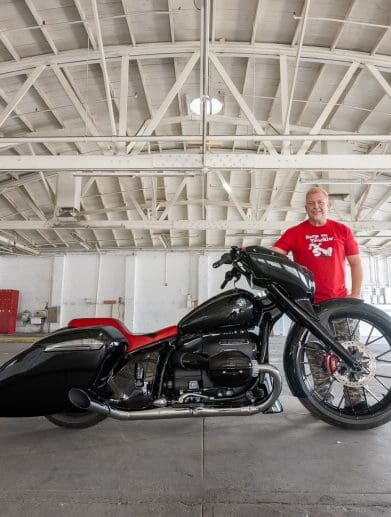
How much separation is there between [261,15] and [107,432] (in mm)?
5880

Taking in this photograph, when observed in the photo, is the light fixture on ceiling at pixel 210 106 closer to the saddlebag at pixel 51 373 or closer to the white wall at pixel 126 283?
the saddlebag at pixel 51 373

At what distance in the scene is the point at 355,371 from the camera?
1906 mm

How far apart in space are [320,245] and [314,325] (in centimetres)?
68

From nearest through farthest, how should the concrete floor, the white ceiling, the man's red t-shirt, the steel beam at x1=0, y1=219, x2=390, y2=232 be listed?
the concrete floor
the man's red t-shirt
the white ceiling
the steel beam at x1=0, y1=219, x2=390, y2=232

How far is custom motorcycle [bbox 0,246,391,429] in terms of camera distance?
5.75ft

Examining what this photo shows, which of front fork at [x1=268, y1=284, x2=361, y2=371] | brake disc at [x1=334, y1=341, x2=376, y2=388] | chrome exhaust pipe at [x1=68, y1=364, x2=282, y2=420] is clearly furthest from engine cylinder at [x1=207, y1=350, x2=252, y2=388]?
brake disc at [x1=334, y1=341, x2=376, y2=388]

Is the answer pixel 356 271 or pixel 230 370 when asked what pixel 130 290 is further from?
pixel 230 370

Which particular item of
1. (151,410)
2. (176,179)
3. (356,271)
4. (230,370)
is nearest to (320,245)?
(356,271)

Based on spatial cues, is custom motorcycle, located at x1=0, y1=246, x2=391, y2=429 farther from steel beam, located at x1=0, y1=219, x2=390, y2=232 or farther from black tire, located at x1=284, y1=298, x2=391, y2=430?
steel beam, located at x1=0, y1=219, x2=390, y2=232

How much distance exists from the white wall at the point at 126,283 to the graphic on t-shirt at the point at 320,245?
1273cm

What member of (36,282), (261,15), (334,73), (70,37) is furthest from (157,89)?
(36,282)

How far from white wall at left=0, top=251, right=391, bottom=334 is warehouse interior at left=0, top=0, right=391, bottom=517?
70mm

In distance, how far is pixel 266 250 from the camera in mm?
1979

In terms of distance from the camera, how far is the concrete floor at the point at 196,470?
48.1 inches
